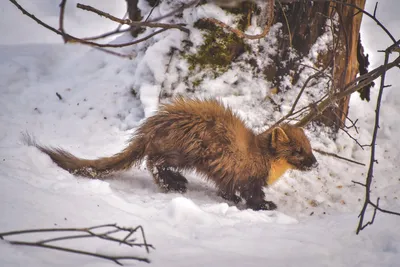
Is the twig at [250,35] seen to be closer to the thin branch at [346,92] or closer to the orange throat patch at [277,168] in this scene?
the thin branch at [346,92]

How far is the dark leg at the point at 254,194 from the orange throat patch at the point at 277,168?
0.57 feet

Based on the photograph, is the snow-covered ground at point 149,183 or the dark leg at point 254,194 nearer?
the snow-covered ground at point 149,183

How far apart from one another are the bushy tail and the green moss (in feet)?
5.03

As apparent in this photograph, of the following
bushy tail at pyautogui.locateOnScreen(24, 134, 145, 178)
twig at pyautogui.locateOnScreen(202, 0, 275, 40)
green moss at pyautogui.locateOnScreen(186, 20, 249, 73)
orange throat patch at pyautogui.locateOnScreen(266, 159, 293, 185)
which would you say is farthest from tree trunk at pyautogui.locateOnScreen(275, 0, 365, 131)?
bushy tail at pyautogui.locateOnScreen(24, 134, 145, 178)

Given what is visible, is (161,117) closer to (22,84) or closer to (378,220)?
(378,220)

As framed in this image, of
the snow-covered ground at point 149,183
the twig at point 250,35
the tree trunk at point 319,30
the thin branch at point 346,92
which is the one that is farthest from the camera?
the tree trunk at point 319,30

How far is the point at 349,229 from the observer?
2859 mm

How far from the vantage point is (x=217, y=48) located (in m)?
4.74

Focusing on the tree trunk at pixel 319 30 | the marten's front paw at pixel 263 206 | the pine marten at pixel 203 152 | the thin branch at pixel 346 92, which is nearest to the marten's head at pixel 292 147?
the pine marten at pixel 203 152

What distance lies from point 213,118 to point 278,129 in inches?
25.8


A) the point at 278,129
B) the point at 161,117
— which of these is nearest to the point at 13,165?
the point at 161,117

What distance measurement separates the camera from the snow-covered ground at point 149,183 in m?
2.28

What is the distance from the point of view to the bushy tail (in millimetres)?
3617

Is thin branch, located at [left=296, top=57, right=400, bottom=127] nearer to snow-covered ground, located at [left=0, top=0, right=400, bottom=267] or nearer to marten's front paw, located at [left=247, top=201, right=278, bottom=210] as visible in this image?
snow-covered ground, located at [left=0, top=0, right=400, bottom=267]
